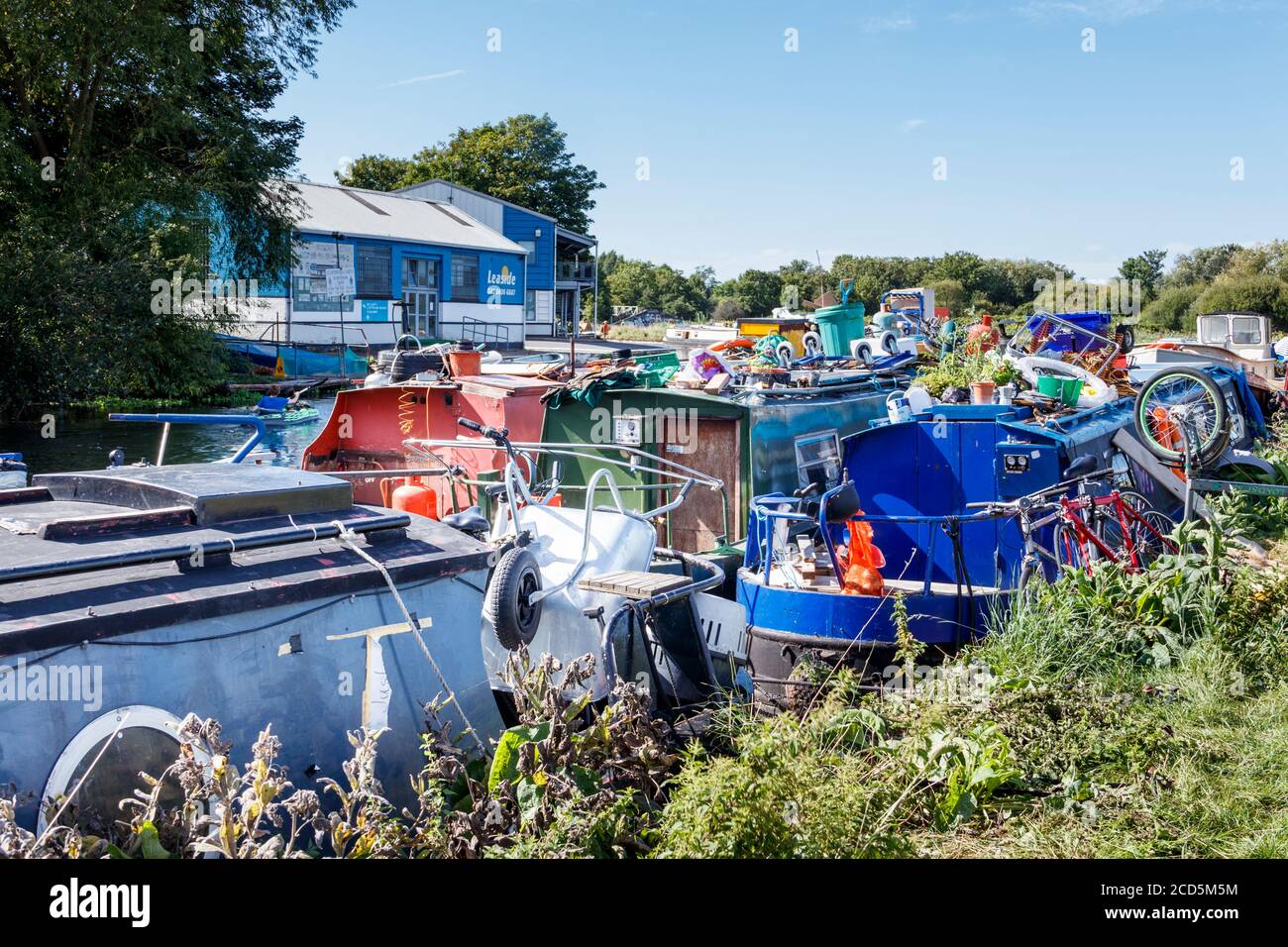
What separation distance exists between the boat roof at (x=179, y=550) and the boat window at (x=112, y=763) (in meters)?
0.32

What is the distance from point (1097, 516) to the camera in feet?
26.9

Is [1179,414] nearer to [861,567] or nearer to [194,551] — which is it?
[861,567]

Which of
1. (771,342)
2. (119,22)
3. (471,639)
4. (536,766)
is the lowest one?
(536,766)

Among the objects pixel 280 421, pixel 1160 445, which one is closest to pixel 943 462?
pixel 1160 445

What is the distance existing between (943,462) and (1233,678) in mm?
3559

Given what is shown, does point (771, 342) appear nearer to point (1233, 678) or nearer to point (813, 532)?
point (813, 532)

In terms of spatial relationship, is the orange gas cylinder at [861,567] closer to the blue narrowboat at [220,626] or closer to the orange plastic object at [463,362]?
the blue narrowboat at [220,626]

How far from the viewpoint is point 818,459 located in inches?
447

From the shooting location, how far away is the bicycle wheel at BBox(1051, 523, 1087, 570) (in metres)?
7.81

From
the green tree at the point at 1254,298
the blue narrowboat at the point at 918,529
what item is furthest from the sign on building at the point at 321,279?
the green tree at the point at 1254,298

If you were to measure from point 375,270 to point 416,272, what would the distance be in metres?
2.68

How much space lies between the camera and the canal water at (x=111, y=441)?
65.1 ft

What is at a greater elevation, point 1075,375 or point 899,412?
point 1075,375

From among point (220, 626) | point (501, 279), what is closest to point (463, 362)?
point (220, 626)
